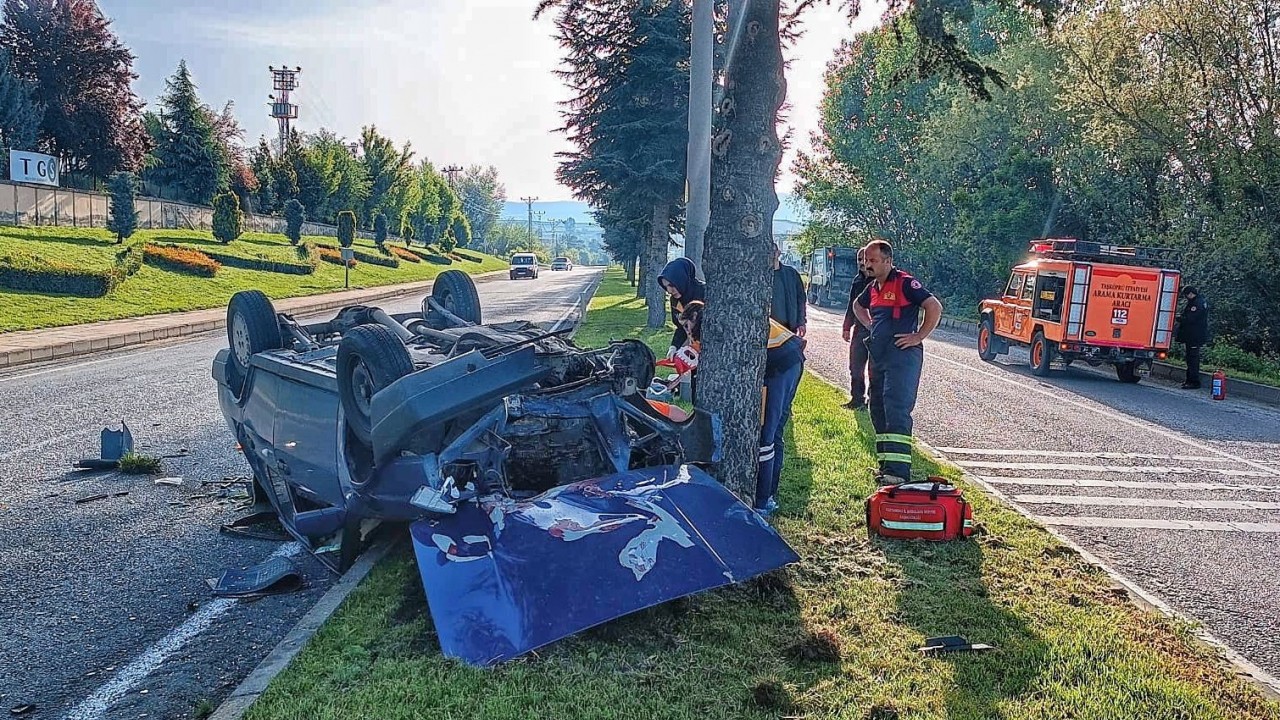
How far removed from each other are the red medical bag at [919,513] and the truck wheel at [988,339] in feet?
47.5

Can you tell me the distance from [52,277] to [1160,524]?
23322 millimetres

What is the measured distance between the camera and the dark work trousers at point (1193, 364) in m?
16.1

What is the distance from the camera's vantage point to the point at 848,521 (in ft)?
19.3

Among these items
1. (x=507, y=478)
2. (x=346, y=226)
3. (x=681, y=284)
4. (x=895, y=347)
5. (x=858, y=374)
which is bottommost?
(x=858, y=374)

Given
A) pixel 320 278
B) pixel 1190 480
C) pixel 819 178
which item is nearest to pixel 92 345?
pixel 1190 480

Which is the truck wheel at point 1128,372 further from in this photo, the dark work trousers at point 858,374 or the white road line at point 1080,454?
the dark work trousers at point 858,374

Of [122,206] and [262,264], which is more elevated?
[122,206]

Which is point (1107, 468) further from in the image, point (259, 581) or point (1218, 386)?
point (1218, 386)

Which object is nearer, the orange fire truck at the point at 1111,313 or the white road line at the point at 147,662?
the white road line at the point at 147,662

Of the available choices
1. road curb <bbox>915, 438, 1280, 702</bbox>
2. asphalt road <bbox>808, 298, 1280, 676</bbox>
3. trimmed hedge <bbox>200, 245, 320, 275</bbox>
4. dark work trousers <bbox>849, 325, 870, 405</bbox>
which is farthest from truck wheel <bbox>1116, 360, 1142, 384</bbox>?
trimmed hedge <bbox>200, 245, 320, 275</bbox>

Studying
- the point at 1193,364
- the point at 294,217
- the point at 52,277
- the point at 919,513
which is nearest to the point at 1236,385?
the point at 1193,364

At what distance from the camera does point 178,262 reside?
29234 millimetres

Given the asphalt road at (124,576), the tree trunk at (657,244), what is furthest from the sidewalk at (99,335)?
the tree trunk at (657,244)

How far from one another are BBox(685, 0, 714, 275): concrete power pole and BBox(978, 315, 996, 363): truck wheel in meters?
10.1
